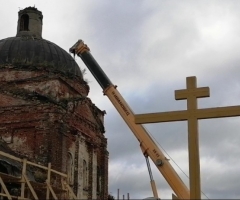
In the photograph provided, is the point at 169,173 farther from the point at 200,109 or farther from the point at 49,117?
the point at 49,117

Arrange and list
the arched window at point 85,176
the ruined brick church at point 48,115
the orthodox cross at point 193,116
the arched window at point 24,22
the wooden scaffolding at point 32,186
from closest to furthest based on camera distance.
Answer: the orthodox cross at point 193,116
the wooden scaffolding at point 32,186
the ruined brick church at point 48,115
the arched window at point 85,176
the arched window at point 24,22

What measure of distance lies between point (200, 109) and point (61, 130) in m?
11.0

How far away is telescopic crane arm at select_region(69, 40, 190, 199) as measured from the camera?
12852mm

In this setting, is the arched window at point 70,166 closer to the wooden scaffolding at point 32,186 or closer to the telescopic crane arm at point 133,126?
the wooden scaffolding at point 32,186

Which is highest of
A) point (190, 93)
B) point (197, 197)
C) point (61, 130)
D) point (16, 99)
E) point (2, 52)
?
point (2, 52)

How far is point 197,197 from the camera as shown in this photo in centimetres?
772

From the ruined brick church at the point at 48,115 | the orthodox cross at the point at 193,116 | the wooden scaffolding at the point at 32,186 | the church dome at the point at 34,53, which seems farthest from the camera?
the church dome at the point at 34,53

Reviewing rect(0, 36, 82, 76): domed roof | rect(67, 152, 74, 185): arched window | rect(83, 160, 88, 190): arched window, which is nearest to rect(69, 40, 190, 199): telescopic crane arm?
rect(67, 152, 74, 185): arched window

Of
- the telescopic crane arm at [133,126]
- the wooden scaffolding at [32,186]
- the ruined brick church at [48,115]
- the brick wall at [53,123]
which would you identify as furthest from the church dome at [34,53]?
the wooden scaffolding at [32,186]

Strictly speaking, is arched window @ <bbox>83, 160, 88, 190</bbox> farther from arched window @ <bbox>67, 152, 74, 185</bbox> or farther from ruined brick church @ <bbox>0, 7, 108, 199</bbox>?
arched window @ <bbox>67, 152, 74, 185</bbox>

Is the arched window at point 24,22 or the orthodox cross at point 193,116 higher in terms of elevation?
the arched window at point 24,22

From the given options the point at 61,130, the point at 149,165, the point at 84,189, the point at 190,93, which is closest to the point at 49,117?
the point at 61,130

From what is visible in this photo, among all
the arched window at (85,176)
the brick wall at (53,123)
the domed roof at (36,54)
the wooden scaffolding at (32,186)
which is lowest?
the wooden scaffolding at (32,186)

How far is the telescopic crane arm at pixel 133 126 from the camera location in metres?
12.9
